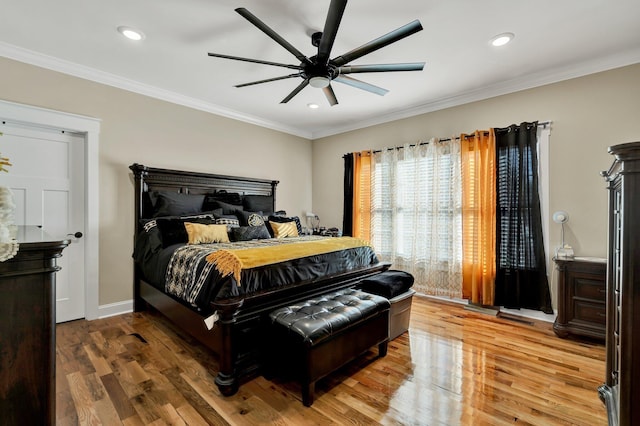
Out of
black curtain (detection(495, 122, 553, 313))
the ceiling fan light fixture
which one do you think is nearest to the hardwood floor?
black curtain (detection(495, 122, 553, 313))

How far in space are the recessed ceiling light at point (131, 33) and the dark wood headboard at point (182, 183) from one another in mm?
1384

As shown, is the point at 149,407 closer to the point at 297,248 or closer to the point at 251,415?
the point at 251,415

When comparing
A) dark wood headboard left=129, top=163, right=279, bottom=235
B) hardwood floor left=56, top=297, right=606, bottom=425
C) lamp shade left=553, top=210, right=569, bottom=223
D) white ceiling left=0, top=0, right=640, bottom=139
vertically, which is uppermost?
white ceiling left=0, top=0, right=640, bottom=139

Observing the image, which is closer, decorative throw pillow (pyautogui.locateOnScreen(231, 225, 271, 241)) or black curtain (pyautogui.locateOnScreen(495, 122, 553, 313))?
black curtain (pyautogui.locateOnScreen(495, 122, 553, 313))

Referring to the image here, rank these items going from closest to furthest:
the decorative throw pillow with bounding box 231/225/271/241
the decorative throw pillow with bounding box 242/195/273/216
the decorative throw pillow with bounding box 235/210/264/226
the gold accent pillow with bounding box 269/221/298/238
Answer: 1. the decorative throw pillow with bounding box 231/225/271/241
2. the decorative throw pillow with bounding box 235/210/264/226
3. the gold accent pillow with bounding box 269/221/298/238
4. the decorative throw pillow with bounding box 242/195/273/216

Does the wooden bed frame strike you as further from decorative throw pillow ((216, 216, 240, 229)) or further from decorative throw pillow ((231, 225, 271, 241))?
decorative throw pillow ((231, 225, 271, 241))

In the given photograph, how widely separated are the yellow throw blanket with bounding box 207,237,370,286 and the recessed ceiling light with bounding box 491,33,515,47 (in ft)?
8.09

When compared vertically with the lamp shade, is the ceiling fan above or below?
above

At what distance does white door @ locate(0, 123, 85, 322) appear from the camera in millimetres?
2863

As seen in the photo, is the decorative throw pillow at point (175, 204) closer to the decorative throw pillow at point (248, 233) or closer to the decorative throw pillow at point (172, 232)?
the decorative throw pillow at point (172, 232)

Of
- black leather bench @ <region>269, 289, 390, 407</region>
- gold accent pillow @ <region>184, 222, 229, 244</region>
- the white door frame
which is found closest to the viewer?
black leather bench @ <region>269, 289, 390, 407</region>

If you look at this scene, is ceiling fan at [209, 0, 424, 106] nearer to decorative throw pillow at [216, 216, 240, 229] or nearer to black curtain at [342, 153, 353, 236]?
decorative throw pillow at [216, 216, 240, 229]

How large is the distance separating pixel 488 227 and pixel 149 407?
12.5 ft

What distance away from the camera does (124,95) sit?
3.48 metres
